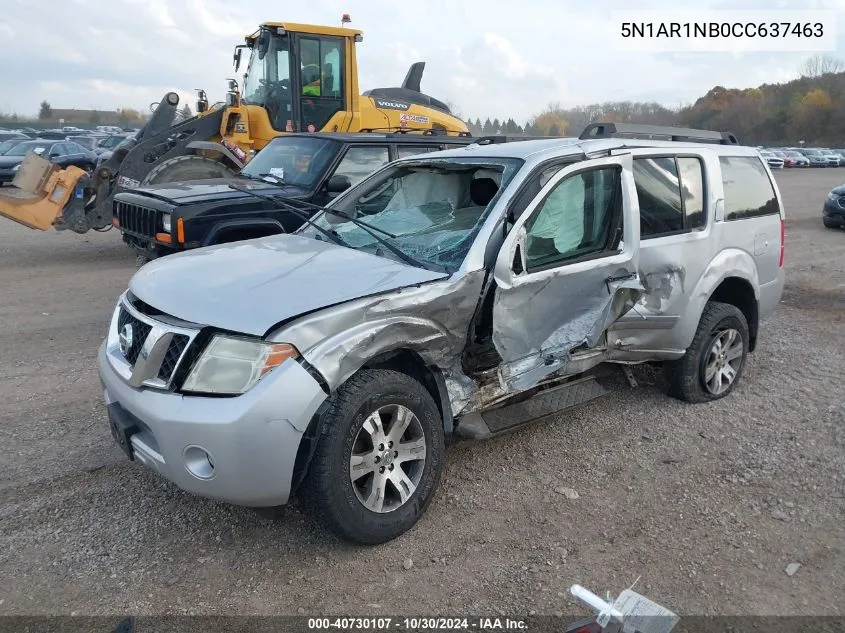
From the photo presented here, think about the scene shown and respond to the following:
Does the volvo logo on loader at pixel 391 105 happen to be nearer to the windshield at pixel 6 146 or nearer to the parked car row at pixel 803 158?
the windshield at pixel 6 146

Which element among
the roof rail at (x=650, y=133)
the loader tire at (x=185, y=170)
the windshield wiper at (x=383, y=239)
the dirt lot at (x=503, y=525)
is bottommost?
the dirt lot at (x=503, y=525)

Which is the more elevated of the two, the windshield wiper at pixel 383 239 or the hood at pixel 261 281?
the windshield wiper at pixel 383 239

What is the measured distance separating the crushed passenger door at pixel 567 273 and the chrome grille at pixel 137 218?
14.5 feet

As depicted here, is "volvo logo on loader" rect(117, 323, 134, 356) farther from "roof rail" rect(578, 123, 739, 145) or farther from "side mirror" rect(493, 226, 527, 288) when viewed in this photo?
"roof rail" rect(578, 123, 739, 145)

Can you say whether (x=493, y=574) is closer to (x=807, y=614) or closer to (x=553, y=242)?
(x=807, y=614)

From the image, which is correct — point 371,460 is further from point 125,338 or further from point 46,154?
point 46,154

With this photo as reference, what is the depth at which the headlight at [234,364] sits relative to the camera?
2807 mm

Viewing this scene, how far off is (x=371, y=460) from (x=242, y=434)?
2.16ft

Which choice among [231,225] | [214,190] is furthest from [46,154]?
[231,225]

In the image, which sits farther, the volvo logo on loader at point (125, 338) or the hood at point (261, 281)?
the volvo logo on loader at point (125, 338)

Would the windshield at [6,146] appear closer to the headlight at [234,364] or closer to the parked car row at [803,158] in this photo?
the headlight at [234,364]

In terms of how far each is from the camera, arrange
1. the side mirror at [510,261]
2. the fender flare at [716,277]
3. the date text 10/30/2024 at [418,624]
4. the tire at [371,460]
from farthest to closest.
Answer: the fender flare at [716,277], the side mirror at [510,261], the tire at [371,460], the date text 10/30/2024 at [418,624]

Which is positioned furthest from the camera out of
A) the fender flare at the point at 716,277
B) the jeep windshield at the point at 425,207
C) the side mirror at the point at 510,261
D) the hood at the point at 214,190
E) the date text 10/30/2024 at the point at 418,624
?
the hood at the point at 214,190

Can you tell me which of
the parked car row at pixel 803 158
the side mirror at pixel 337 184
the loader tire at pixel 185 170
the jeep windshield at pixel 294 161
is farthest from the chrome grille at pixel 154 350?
the parked car row at pixel 803 158
